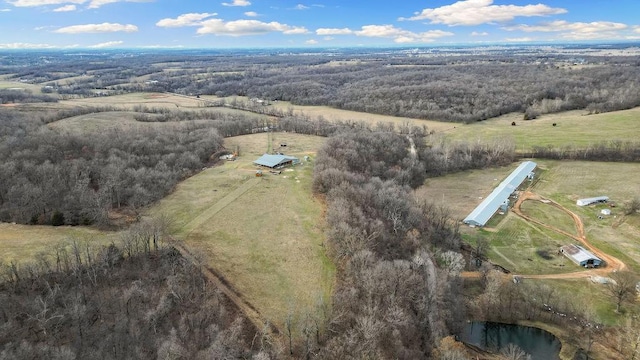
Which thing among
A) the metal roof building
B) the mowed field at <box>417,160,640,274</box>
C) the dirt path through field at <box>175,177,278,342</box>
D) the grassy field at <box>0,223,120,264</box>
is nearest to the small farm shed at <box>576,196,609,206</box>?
the mowed field at <box>417,160,640,274</box>

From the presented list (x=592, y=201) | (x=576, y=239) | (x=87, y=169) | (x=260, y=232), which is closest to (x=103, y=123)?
(x=87, y=169)

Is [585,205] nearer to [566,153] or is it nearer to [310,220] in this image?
[566,153]

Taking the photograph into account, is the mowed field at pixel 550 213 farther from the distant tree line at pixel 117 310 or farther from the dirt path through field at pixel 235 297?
the distant tree line at pixel 117 310

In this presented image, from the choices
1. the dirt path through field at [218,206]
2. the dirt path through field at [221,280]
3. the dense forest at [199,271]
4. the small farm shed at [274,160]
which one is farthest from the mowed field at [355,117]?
the dirt path through field at [221,280]

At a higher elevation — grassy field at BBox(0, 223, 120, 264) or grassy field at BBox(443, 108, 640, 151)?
grassy field at BBox(443, 108, 640, 151)

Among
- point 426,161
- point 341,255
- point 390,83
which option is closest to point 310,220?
point 341,255

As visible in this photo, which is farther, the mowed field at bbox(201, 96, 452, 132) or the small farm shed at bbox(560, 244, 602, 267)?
the mowed field at bbox(201, 96, 452, 132)

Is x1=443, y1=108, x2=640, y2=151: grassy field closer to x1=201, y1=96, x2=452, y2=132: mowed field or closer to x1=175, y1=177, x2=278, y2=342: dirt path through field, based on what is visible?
x1=201, y1=96, x2=452, y2=132: mowed field
